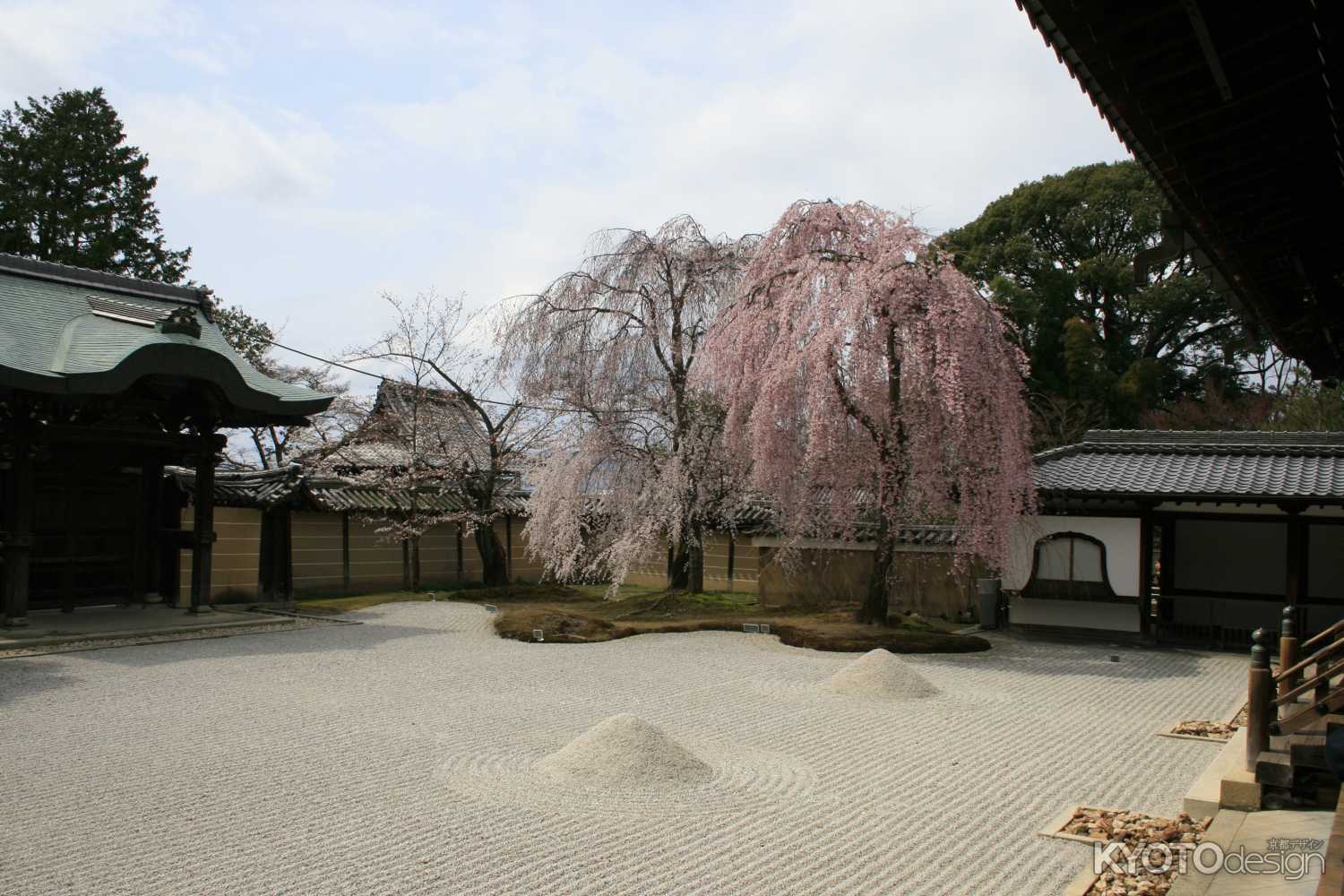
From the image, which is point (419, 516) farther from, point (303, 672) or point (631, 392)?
point (303, 672)

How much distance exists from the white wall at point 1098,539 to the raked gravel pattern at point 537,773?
94.0 inches

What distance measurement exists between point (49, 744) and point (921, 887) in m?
6.42

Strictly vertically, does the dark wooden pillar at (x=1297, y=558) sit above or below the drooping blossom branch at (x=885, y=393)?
below

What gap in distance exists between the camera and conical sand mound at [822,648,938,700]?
9461 mm

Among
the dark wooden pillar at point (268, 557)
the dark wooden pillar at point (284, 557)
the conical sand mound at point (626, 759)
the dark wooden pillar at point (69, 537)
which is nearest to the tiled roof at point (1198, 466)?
the conical sand mound at point (626, 759)

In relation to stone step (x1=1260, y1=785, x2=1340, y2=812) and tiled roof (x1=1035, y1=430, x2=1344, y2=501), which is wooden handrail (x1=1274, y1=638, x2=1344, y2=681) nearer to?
stone step (x1=1260, y1=785, x2=1340, y2=812)

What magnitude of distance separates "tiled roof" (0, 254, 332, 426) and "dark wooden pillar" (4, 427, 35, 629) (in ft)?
3.58

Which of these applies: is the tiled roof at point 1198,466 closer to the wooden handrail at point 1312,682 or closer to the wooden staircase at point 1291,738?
the wooden staircase at point 1291,738

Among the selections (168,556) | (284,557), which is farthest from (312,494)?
(168,556)

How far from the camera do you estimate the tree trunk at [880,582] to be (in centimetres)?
1335

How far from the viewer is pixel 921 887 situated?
447 centimetres

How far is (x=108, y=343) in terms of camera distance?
1286 centimetres

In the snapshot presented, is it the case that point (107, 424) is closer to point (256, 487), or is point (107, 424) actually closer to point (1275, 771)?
point (256, 487)

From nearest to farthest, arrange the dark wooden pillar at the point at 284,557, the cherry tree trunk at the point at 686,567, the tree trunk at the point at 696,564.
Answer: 1. the dark wooden pillar at the point at 284,557
2. the tree trunk at the point at 696,564
3. the cherry tree trunk at the point at 686,567
